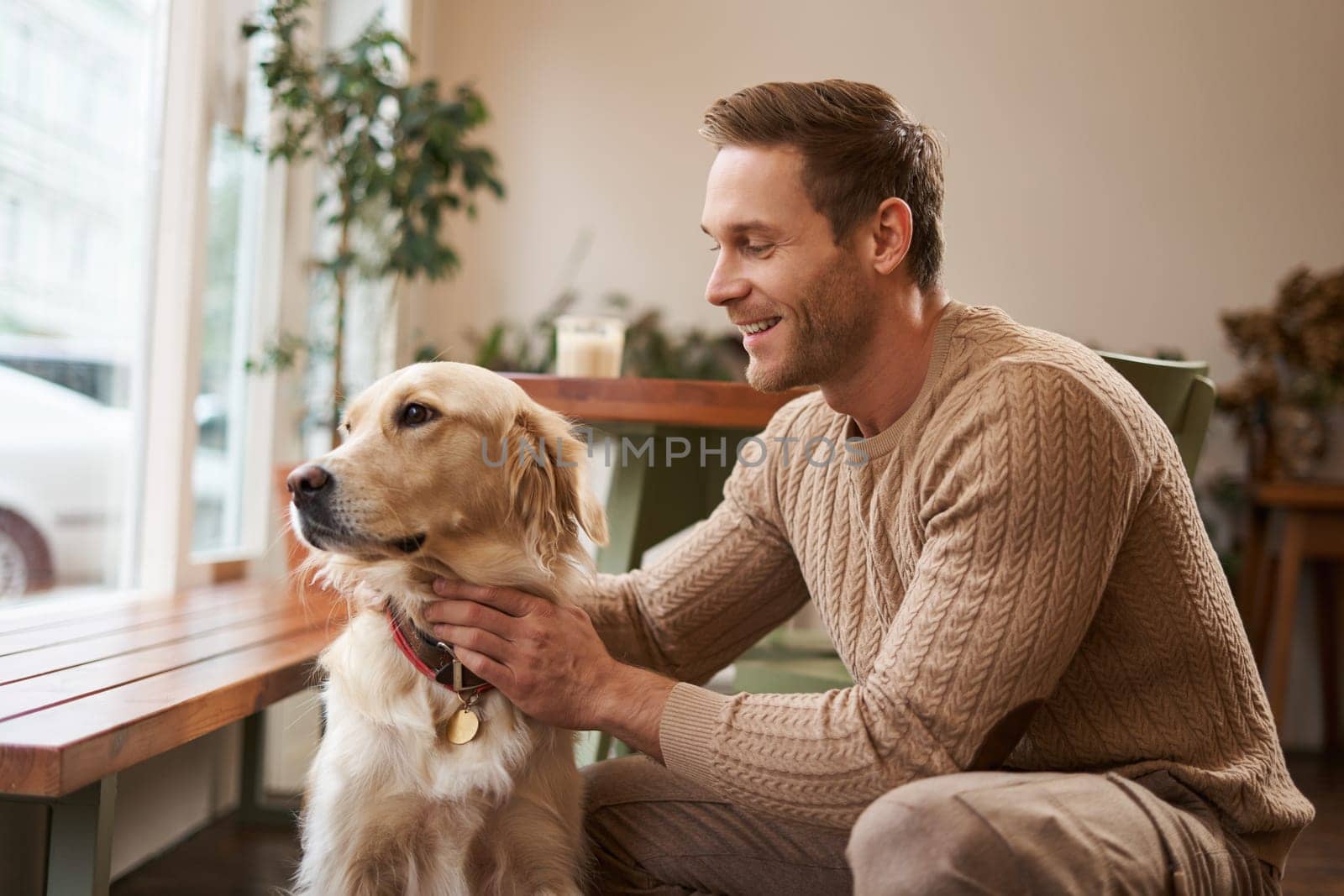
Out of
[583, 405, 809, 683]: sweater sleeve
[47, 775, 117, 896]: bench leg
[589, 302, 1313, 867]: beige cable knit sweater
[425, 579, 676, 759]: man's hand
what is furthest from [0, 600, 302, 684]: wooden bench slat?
[589, 302, 1313, 867]: beige cable knit sweater

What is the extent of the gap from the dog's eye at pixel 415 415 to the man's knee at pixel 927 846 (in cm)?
73

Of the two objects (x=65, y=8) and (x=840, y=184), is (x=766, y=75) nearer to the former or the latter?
(x=65, y=8)

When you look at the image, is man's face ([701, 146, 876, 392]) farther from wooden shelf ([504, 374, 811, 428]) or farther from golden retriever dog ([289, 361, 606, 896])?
wooden shelf ([504, 374, 811, 428])

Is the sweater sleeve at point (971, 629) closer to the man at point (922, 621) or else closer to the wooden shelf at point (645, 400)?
the man at point (922, 621)

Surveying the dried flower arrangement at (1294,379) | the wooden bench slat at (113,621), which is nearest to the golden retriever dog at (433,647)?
the wooden bench slat at (113,621)

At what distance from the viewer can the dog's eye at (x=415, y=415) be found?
1.42 m

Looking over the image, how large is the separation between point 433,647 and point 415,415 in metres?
0.30

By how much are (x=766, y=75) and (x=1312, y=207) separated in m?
2.35

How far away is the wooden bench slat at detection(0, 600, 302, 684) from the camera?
5.35ft

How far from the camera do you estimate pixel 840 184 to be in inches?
54.4

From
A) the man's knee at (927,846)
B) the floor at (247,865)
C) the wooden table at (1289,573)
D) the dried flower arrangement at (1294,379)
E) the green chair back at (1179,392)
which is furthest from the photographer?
the dried flower arrangement at (1294,379)

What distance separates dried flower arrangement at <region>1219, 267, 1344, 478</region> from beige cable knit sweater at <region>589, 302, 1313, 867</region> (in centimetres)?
343

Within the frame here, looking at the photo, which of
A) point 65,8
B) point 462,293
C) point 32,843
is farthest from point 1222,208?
point 32,843

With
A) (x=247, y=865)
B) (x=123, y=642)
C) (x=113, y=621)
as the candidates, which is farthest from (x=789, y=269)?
(x=247, y=865)
